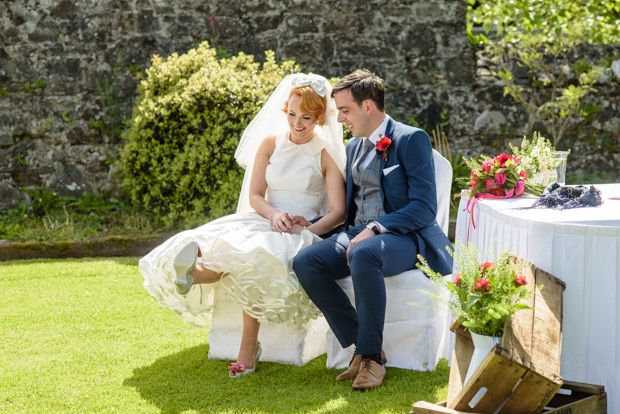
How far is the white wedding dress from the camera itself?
3.73 m

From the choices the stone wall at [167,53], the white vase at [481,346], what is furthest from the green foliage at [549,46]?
the white vase at [481,346]

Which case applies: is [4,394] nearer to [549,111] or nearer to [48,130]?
[48,130]

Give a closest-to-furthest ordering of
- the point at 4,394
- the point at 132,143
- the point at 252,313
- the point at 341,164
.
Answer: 1. the point at 4,394
2. the point at 252,313
3. the point at 341,164
4. the point at 132,143

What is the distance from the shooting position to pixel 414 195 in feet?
12.7

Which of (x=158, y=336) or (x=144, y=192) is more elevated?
(x=144, y=192)

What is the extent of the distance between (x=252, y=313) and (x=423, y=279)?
924 mm

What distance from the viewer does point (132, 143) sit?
23.5 ft

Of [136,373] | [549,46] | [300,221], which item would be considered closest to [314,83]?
[300,221]

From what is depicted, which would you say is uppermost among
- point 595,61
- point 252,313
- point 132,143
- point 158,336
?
point 595,61

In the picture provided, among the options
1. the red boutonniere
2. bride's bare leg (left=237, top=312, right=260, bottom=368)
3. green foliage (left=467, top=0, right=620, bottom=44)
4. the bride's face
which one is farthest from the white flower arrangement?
green foliage (left=467, top=0, right=620, bottom=44)

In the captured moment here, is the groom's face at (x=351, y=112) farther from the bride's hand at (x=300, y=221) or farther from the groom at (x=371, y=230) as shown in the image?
the bride's hand at (x=300, y=221)

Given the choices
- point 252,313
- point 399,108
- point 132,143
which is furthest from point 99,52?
point 252,313

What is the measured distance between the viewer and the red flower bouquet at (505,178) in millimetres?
3824

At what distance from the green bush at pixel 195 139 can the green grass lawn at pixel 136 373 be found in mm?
1872
